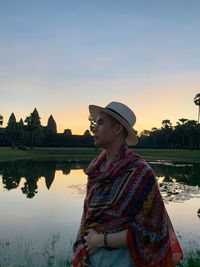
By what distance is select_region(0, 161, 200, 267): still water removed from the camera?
10.1 metres

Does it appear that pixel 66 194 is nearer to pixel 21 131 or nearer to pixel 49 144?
pixel 21 131

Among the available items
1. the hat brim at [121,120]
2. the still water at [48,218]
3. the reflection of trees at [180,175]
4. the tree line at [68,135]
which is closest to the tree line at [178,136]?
the tree line at [68,135]

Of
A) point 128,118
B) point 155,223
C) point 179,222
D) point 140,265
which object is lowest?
point 179,222

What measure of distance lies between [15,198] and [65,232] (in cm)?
811

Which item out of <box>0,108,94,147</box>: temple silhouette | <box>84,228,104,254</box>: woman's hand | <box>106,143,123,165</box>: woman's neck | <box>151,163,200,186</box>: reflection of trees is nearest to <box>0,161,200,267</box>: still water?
<box>151,163,200,186</box>: reflection of trees

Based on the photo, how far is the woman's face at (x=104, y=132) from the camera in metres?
3.40

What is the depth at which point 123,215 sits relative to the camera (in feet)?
10.3

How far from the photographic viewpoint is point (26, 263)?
9.20m

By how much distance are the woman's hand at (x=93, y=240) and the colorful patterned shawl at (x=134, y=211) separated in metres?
0.04

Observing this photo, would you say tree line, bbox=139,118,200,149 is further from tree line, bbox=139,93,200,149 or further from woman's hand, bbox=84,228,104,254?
woman's hand, bbox=84,228,104,254

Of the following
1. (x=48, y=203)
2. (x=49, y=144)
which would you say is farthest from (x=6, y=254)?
(x=49, y=144)

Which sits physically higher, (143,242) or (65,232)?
(143,242)

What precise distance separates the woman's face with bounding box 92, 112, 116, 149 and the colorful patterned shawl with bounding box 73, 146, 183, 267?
176mm

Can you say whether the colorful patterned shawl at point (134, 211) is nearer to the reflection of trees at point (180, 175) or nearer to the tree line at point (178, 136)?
the reflection of trees at point (180, 175)
